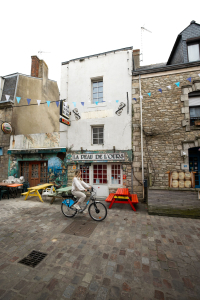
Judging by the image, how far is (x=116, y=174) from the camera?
25.6 feet

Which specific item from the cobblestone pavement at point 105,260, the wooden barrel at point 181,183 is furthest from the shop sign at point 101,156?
the cobblestone pavement at point 105,260

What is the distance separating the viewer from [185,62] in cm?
747

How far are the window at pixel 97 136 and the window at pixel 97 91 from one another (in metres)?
1.72

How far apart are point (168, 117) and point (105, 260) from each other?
6.99 metres

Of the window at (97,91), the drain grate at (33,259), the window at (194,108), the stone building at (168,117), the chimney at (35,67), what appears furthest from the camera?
the chimney at (35,67)

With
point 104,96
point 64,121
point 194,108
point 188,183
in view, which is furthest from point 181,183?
point 64,121

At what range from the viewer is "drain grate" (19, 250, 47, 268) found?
275 cm

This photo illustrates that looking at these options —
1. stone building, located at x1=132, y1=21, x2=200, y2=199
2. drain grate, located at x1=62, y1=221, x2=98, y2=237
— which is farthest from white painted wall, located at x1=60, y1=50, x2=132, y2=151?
drain grate, located at x1=62, y1=221, x2=98, y2=237

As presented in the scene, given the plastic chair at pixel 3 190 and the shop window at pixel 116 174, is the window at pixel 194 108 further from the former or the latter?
the plastic chair at pixel 3 190

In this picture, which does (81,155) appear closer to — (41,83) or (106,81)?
(106,81)

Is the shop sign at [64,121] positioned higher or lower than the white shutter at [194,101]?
lower

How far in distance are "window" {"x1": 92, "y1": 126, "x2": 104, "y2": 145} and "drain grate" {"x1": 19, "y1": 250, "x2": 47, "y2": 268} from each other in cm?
608

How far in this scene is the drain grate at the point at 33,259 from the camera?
9.01ft

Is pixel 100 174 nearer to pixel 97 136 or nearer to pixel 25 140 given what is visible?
pixel 97 136
